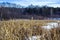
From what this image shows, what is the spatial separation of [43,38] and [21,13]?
180 inches

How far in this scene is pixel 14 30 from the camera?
11.4 feet

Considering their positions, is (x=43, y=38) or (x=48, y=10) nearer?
(x=43, y=38)

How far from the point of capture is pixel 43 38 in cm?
323

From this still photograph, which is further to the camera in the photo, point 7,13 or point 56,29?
point 7,13

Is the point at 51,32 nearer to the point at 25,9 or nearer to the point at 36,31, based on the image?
the point at 36,31

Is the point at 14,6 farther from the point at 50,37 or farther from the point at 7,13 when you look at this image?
the point at 50,37

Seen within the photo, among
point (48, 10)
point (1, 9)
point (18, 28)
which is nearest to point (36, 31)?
point (18, 28)

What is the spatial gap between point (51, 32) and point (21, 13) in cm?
445

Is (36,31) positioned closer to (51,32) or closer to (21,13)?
(51,32)

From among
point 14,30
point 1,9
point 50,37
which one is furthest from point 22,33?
point 1,9

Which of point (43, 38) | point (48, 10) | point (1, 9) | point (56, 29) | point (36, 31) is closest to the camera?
point (43, 38)

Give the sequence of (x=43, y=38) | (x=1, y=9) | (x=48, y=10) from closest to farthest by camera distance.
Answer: (x=43, y=38)
(x=1, y=9)
(x=48, y=10)

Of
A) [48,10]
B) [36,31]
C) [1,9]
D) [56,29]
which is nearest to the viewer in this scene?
[56,29]

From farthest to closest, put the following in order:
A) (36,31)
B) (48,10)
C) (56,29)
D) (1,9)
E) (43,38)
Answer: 1. (48,10)
2. (1,9)
3. (36,31)
4. (56,29)
5. (43,38)
